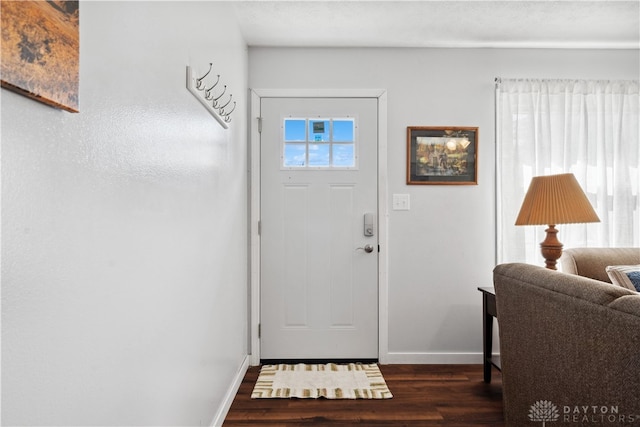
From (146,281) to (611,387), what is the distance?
1.41m

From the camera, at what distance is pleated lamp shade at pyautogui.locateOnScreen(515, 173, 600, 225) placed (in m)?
2.34

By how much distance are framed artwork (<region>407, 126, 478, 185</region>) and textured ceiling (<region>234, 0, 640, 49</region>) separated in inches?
26.3

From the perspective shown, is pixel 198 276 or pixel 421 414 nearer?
pixel 198 276

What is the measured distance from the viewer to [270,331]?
3.01 metres

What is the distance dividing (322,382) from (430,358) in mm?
902

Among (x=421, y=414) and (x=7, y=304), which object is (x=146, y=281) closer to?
(x=7, y=304)

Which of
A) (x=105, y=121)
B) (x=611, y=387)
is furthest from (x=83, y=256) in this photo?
(x=611, y=387)

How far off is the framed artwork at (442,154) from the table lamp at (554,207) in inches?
22.6

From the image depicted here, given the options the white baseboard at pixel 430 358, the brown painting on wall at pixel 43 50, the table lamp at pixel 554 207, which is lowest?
the white baseboard at pixel 430 358

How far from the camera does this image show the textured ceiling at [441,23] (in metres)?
2.45

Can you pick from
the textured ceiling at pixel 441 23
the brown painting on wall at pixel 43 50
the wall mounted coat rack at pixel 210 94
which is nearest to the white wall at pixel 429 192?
the textured ceiling at pixel 441 23

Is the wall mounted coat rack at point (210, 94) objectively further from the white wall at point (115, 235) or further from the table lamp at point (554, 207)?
the table lamp at point (554, 207)

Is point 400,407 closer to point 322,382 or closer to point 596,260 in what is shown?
point 322,382

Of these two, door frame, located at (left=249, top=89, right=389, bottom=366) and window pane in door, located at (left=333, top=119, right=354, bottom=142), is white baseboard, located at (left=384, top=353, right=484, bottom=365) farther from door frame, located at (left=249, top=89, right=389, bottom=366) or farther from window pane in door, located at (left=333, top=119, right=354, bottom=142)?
window pane in door, located at (left=333, top=119, right=354, bottom=142)
